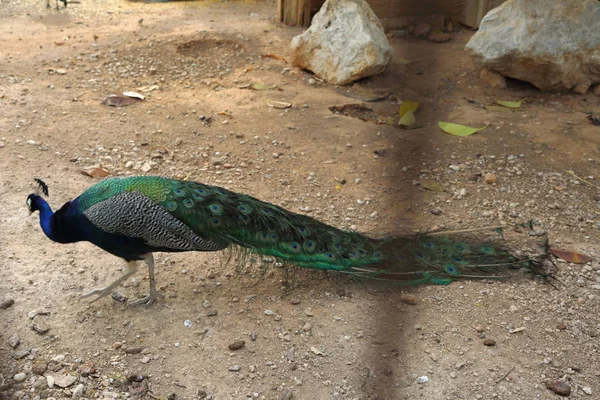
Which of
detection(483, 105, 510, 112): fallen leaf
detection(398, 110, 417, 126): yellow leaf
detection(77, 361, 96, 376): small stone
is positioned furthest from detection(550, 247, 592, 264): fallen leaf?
detection(77, 361, 96, 376): small stone

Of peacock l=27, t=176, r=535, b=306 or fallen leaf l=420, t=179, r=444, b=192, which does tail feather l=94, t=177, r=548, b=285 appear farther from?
fallen leaf l=420, t=179, r=444, b=192

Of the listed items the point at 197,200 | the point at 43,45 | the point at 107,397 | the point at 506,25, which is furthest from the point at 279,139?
the point at 43,45

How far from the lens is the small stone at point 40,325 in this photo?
2736mm

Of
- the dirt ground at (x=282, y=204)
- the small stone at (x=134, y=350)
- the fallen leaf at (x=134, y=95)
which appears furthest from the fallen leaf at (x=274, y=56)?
the small stone at (x=134, y=350)

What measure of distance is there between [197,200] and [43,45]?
411 cm

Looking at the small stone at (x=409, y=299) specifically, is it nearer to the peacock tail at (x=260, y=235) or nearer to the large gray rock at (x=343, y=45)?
the peacock tail at (x=260, y=235)

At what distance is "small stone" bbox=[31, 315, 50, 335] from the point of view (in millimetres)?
2736

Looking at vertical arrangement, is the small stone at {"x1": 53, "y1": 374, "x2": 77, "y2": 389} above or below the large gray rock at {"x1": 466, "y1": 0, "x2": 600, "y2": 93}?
below

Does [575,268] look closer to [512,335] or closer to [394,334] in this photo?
[512,335]

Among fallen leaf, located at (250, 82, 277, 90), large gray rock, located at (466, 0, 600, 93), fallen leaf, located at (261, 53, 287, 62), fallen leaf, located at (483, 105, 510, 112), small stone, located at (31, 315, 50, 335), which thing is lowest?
small stone, located at (31, 315, 50, 335)

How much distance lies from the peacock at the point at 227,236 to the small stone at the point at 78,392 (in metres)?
0.55

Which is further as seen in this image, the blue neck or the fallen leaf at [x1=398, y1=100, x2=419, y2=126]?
the fallen leaf at [x1=398, y1=100, x2=419, y2=126]

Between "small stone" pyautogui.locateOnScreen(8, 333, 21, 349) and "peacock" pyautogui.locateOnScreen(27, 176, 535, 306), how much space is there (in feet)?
1.16

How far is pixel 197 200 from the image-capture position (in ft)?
9.45
